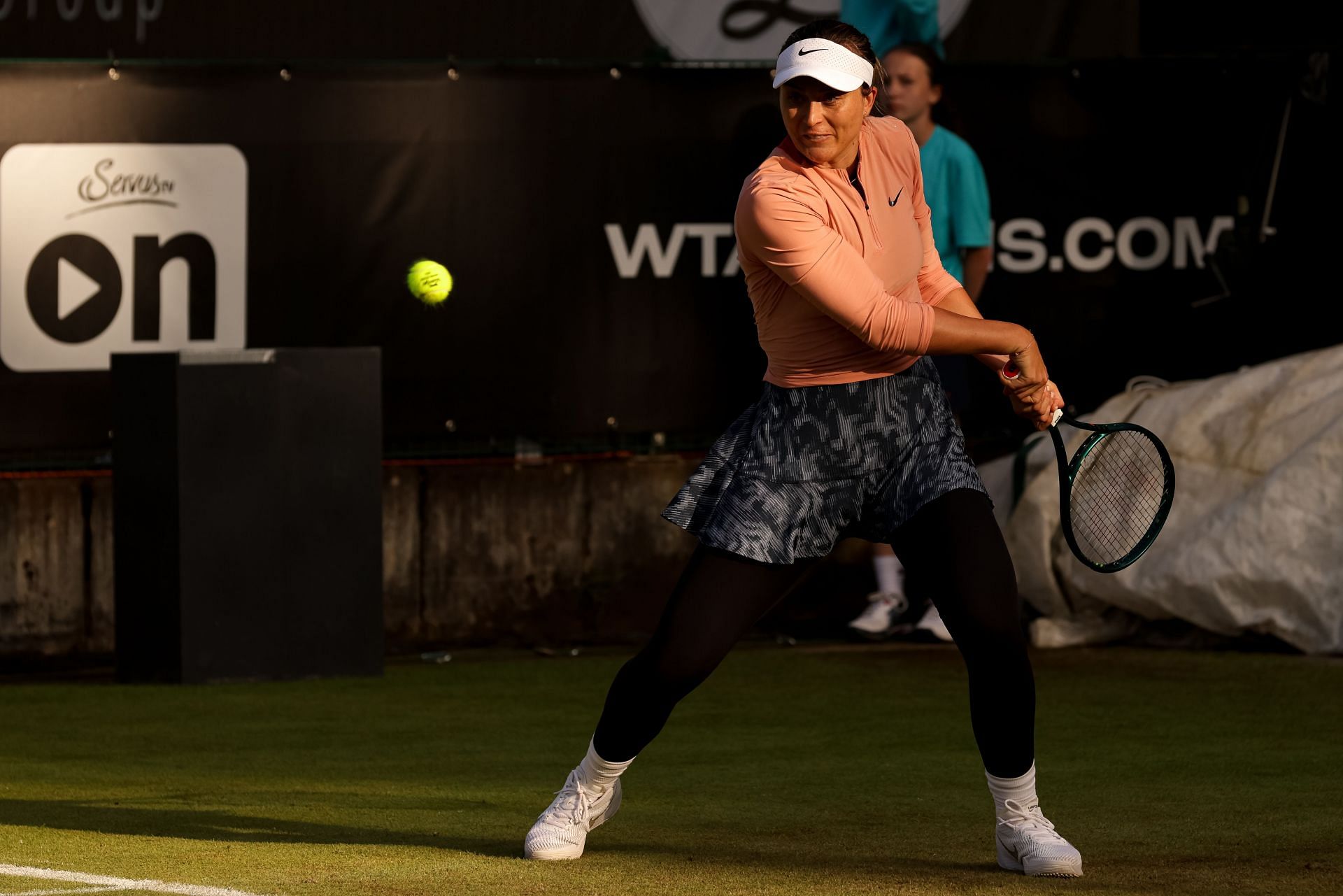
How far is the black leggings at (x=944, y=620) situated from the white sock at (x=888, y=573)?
14.7 feet

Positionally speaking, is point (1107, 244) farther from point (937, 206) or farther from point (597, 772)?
point (597, 772)

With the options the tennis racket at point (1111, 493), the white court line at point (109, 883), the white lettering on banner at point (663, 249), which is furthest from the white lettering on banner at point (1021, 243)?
the white court line at point (109, 883)

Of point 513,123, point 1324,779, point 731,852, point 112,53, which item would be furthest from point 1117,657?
point 112,53

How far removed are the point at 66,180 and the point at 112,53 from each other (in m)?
2.72

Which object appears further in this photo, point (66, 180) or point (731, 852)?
point (66, 180)

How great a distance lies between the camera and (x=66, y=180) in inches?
370

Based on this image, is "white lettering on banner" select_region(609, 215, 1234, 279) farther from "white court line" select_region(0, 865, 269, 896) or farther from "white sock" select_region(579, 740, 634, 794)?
"white court line" select_region(0, 865, 269, 896)

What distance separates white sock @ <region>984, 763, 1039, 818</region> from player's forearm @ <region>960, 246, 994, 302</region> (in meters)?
4.60

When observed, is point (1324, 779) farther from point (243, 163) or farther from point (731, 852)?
point (243, 163)

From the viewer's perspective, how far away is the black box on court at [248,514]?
8.75 metres

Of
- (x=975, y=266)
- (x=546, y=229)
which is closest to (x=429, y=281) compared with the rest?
(x=546, y=229)

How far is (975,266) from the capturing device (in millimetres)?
9641

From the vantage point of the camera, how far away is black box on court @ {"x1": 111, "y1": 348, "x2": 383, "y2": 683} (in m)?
8.75

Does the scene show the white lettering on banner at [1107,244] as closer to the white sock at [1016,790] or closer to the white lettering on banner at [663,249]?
the white lettering on banner at [663,249]
